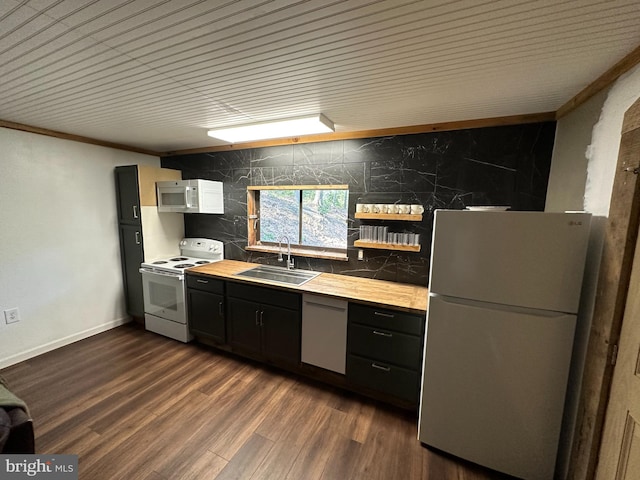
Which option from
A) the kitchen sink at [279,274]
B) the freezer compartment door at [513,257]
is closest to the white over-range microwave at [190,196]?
the kitchen sink at [279,274]

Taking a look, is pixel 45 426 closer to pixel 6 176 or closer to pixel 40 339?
pixel 40 339

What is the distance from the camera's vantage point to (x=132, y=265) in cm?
335

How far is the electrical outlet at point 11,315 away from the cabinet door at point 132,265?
3.22 ft

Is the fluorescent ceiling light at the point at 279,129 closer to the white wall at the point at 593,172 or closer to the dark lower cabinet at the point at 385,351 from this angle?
the dark lower cabinet at the point at 385,351

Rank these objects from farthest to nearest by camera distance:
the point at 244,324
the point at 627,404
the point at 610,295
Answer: the point at 244,324 → the point at 610,295 → the point at 627,404

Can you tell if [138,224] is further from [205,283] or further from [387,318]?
[387,318]

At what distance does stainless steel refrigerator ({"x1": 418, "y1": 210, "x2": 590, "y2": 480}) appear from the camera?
1.36m

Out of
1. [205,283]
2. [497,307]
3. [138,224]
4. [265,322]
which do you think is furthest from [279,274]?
[497,307]

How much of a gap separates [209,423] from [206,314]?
1.16 metres

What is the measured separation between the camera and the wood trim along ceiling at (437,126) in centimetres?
132

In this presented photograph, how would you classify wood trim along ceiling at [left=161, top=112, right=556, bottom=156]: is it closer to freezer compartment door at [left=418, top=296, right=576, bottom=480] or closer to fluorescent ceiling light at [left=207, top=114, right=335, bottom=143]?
fluorescent ceiling light at [left=207, top=114, right=335, bottom=143]

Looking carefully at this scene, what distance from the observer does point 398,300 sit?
2057 millimetres

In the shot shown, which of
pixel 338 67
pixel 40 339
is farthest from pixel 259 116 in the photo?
pixel 40 339

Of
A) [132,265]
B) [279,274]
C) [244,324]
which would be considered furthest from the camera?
[132,265]
